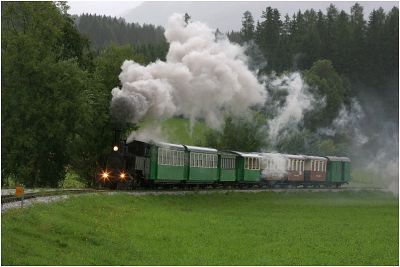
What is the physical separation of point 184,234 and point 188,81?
46.2ft

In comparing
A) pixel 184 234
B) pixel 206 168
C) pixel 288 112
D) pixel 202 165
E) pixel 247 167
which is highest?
pixel 288 112

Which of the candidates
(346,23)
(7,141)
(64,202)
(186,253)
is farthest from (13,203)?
(346,23)

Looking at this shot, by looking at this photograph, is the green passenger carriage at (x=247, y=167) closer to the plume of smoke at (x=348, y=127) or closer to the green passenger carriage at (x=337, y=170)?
the green passenger carriage at (x=337, y=170)

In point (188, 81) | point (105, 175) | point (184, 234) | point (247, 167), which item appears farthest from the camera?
point (247, 167)

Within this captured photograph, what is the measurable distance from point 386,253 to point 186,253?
6219mm

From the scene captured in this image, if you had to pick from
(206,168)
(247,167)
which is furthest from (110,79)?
(206,168)

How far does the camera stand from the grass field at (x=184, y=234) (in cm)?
1830

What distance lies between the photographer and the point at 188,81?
36438mm

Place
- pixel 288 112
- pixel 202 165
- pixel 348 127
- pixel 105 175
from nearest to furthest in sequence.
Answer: pixel 105 175
pixel 202 165
pixel 288 112
pixel 348 127

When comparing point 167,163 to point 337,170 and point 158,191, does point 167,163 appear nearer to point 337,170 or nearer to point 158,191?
point 158,191

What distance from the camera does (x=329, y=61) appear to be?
94000 mm

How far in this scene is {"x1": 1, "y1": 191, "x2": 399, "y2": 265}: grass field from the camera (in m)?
18.3

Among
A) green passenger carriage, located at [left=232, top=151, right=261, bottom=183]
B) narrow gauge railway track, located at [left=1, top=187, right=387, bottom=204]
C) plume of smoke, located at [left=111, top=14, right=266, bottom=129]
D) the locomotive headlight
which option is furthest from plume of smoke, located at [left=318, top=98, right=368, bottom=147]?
the locomotive headlight

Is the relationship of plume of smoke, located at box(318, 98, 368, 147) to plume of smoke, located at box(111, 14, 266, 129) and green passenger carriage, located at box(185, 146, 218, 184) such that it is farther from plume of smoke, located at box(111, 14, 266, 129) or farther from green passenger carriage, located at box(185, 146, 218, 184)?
plume of smoke, located at box(111, 14, 266, 129)
